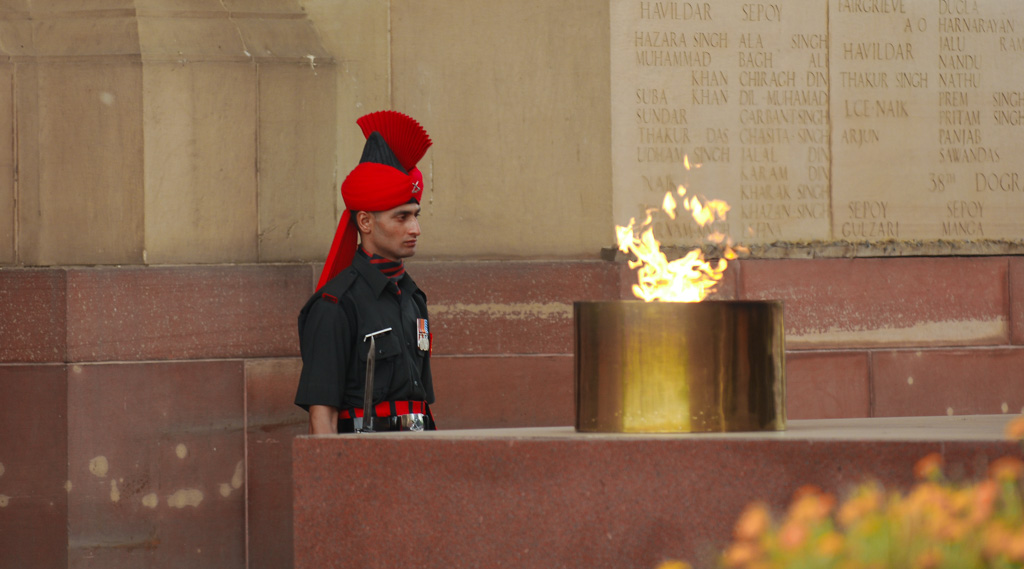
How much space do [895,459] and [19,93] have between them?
14.9ft

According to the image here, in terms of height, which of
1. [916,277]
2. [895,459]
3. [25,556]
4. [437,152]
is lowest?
[25,556]

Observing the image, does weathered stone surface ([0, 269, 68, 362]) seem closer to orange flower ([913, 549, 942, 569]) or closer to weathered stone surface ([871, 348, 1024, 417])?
weathered stone surface ([871, 348, 1024, 417])

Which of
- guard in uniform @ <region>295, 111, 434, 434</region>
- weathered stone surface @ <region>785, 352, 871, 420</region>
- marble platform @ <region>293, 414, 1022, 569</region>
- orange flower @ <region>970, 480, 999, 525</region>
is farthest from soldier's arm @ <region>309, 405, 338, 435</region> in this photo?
weathered stone surface @ <region>785, 352, 871, 420</region>

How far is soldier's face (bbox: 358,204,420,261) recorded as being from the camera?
3.95 m

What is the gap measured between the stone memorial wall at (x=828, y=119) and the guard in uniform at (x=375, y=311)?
1.87 meters

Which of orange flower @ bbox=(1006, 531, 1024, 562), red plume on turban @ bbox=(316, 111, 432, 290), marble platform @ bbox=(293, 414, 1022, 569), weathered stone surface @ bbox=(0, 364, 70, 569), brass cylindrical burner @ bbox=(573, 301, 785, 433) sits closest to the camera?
orange flower @ bbox=(1006, 531, 1024, 562)

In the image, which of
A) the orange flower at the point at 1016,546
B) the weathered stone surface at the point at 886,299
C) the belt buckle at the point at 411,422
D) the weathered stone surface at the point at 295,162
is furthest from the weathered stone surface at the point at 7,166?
the orange flower at the point at 1016,546

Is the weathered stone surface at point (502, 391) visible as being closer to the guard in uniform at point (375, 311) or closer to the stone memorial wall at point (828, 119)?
the stone memorial wall at point (828, 119)

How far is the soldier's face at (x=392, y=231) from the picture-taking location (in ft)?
13.0

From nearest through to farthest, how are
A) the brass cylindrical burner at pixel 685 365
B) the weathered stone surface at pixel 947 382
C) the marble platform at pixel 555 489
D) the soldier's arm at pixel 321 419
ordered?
1. the marble platform at pixel 555 489
2. the brass cylindrical burner at pixel 685 365
3. the soldier's arm at pixel 321 419
4. the weathered stone surface at pixel 947 382

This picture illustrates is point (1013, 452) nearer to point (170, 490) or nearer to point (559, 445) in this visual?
point (559, 445)

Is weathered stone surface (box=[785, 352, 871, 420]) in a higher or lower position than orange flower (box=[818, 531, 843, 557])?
lower

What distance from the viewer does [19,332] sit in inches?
201

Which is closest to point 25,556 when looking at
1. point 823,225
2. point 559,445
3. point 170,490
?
point 170,490
